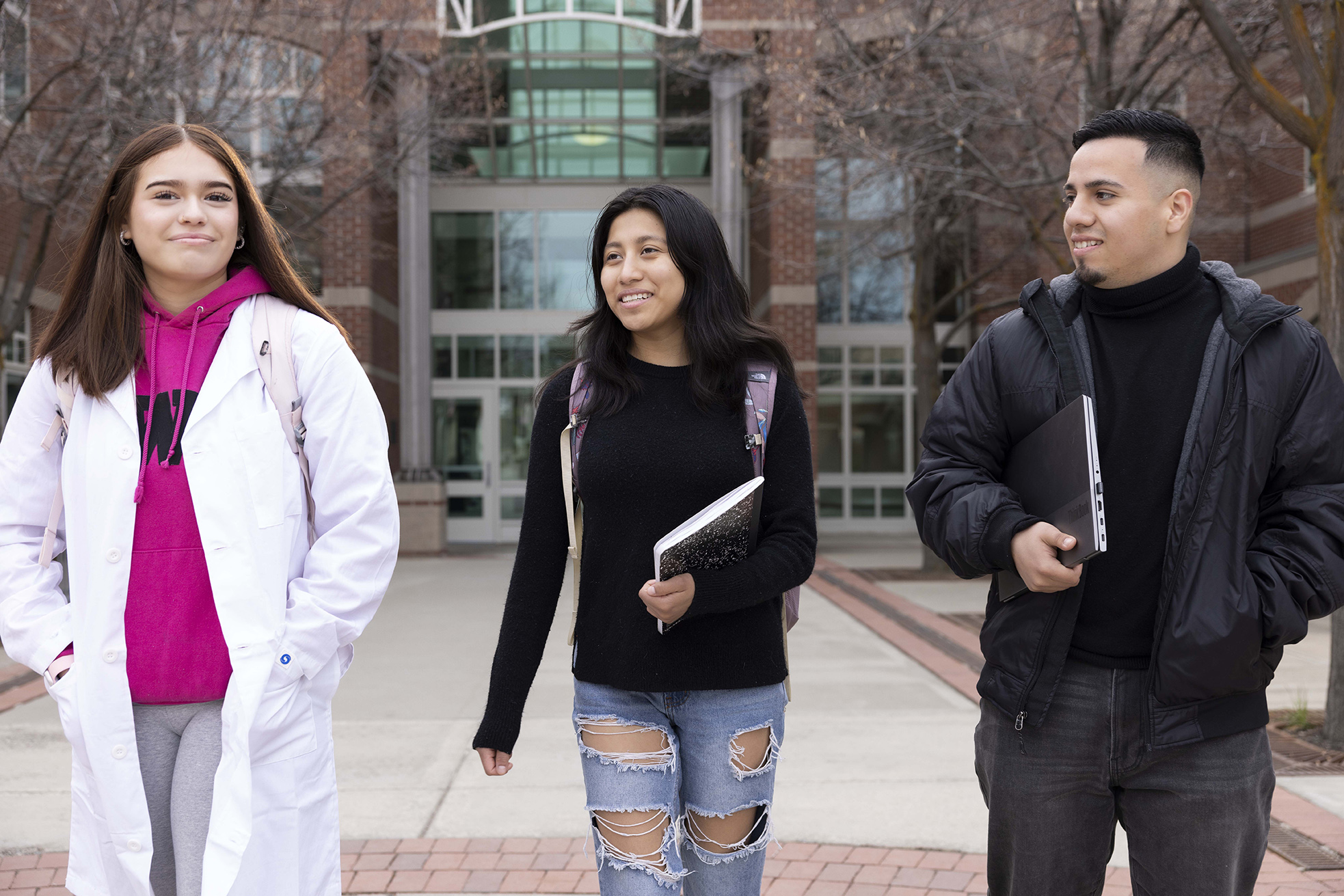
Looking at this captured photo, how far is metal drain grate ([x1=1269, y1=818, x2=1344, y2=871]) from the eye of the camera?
4434 millimetres

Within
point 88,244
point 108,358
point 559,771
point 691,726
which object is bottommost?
point 559,771

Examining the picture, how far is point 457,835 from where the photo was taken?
4980 millimetres

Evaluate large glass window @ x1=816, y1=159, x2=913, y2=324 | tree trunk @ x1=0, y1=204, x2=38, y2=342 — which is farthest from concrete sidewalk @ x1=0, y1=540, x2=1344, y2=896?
large glass window @ x1=816, y1=159, x2=913, y2=324

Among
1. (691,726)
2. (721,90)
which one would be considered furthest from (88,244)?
(721,90)

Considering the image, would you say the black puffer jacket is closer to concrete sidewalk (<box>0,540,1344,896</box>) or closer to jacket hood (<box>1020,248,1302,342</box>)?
jacket hood (<box>1020,248,1302,342</box>)

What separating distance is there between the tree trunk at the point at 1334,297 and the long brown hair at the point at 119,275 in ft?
17.5

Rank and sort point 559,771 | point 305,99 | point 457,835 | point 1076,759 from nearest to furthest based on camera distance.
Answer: point 1076,759 → point 457,835 → point 559,771 → point 305,99

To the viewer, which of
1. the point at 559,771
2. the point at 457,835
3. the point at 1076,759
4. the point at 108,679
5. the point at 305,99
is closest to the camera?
the point at 108,679

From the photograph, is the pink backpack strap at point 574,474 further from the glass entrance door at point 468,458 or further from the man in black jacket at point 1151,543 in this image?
the glass entrance door at point 468,458

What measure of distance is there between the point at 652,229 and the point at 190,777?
1519 millimetres

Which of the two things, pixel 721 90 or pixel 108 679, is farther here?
pixel 721 90

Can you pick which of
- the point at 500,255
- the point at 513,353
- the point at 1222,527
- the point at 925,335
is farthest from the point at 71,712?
the point at 500,255

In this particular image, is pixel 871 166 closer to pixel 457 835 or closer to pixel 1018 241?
pixel 1018 241

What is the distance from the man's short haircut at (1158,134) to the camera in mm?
2525
